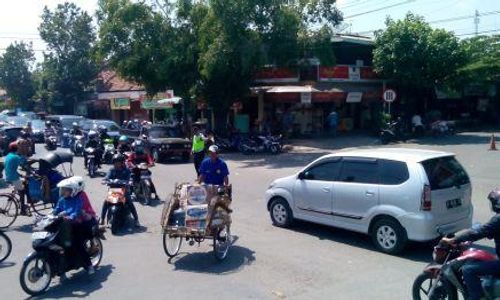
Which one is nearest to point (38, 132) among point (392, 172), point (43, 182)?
point (43, 182)

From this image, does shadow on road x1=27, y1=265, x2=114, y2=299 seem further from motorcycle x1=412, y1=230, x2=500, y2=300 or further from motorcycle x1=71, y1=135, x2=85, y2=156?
motorcycle x1=71, y1=135, x2=85, y2=156

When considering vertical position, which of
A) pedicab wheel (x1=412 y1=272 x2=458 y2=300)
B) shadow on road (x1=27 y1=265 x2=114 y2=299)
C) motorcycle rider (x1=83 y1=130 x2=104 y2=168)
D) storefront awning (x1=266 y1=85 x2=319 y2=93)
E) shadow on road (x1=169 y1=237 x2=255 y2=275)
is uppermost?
storefront awning (x1=266 y1=85 x2=319 y2=93)

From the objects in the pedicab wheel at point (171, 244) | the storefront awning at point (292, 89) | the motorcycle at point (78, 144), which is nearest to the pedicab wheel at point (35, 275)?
the pedicab wheel at point (171, 244)

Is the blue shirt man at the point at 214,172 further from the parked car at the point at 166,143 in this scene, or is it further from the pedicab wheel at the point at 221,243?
the parked car at the point at 166,143

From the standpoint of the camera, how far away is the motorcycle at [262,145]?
1017 inches

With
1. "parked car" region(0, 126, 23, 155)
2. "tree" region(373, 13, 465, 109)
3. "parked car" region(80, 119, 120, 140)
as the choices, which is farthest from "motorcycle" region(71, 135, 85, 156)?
"tree" region(373, 13, 465, 109)

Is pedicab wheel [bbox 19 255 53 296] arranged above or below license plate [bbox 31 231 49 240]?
below

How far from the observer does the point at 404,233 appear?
8492 millimetres

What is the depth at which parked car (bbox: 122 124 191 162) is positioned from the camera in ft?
76.4

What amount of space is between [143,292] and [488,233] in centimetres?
433

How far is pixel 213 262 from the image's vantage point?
848cm

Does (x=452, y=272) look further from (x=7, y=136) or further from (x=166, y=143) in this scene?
(x=7, y=136)

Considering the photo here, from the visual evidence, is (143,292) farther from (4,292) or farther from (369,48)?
(369,48)

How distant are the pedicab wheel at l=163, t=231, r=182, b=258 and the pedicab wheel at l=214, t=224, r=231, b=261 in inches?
27.7
